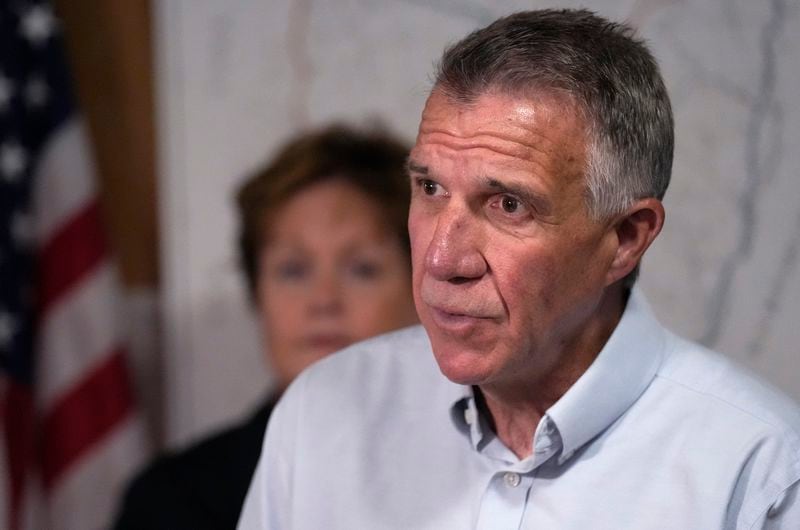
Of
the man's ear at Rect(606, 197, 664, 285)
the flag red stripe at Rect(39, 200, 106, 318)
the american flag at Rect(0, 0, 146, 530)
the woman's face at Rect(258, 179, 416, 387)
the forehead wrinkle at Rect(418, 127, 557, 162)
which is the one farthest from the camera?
the flag red stripe at Rect(39, 200, 106, 318)

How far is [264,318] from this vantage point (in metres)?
2.31

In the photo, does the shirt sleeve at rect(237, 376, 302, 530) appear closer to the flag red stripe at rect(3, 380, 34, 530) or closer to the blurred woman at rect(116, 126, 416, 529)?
the blurred woman at rect(116, 126, 416, 529)

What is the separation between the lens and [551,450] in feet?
4.00

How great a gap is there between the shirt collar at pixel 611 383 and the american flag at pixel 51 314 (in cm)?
149

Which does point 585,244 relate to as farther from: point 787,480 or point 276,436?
point 276,436

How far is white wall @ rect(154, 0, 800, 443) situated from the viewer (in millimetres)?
1944

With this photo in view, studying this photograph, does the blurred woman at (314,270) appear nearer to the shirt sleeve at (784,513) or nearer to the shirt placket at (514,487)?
the shirt placket at (514,487)

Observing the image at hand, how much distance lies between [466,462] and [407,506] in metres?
0.10

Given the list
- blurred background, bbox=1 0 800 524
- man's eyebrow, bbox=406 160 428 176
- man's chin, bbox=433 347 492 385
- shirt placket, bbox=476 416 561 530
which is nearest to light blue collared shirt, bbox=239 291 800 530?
shirt placket, bbox=476 416 561 530

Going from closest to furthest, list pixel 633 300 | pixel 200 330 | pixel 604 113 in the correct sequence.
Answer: pixel 604 113, pixel 633 300, pixel 200 330

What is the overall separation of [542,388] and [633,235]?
224 mm

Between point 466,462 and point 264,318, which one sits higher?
point 466,462

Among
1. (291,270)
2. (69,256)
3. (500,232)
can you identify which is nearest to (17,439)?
(69,256)

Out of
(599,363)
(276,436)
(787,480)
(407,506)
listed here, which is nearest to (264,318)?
(276,436)
